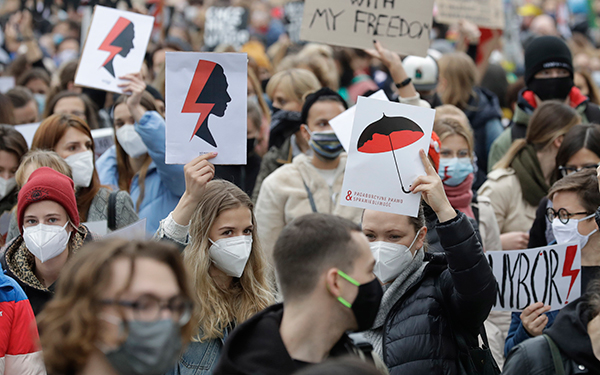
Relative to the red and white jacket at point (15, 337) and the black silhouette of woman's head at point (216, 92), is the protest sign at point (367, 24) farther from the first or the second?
the red and white jacket at point (15, 337)

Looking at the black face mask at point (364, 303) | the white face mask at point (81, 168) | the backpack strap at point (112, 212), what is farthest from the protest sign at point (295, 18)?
the black face mask at point (364, 303)

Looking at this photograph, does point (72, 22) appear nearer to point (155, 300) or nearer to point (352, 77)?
point (352, 77)

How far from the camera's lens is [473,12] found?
820 centimetres

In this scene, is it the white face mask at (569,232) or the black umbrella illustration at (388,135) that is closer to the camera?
the black umbrella illustration at (388,135)

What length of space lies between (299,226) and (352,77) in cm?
838

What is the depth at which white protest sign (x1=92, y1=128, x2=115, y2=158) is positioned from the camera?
667 centimetres

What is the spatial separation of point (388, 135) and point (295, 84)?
3.26 m

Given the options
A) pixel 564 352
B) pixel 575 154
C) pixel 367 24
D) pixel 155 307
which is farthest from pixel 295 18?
pixel 155 307

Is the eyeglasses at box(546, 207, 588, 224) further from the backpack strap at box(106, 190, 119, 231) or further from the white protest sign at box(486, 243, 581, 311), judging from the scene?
the backpack strap at box(106, 190, 119, 231)

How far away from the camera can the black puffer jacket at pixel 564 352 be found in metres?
3.06

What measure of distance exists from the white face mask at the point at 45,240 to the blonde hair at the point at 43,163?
71 centimetres

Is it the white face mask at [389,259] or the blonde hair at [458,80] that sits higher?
the blonde hair at [458,80]

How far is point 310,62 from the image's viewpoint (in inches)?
326

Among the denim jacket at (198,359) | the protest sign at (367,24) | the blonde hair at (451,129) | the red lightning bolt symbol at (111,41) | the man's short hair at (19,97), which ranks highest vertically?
the protest sign at (367,24)
